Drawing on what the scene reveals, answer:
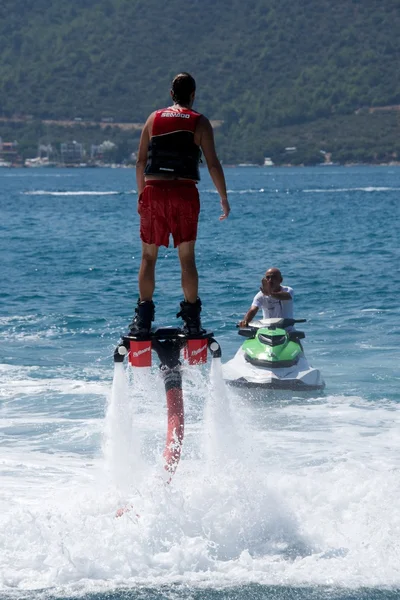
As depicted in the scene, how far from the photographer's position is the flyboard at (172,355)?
337 inches

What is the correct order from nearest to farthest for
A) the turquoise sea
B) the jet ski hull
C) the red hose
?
the turquoise sea, the red hose, the jet ski hull

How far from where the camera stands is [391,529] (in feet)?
27.7

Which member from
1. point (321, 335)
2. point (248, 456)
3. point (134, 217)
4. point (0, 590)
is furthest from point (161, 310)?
point (134, 217)

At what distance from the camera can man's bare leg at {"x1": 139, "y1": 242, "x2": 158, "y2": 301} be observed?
8.52m

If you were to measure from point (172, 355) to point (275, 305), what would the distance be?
5.71 metres

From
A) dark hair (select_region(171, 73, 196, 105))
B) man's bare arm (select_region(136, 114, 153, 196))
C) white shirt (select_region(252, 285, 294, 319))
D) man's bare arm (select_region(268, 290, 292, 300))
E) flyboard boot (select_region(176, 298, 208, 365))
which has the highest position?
dark hair (select_region(171, 73, 196, 105))

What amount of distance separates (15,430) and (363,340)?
800 centimetres

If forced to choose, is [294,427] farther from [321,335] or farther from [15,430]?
[321,335]

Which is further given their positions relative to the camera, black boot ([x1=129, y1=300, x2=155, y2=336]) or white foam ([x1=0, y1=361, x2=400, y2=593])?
black boot ([x1=129, y1=300, x2=155, y2=336])

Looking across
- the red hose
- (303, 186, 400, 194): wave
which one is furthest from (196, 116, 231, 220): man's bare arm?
(303, 186, 400, 194): wave

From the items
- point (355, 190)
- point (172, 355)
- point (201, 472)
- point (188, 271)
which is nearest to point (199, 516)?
point (201, 472)

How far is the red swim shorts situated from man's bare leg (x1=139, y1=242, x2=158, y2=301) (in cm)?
5

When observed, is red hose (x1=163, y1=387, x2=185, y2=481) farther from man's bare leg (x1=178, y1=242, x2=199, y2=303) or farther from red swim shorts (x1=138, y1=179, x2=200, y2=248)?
red swim shorts (x1=138, y1=179, x2=200, y2=248)

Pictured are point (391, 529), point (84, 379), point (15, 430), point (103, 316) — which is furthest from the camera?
point (103, 316)
